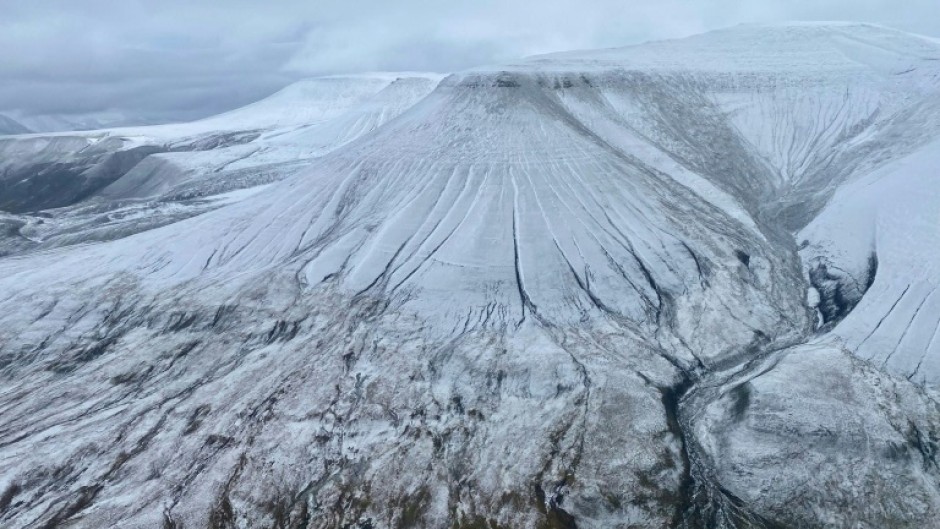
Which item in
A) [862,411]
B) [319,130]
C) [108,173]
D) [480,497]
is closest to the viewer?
[480,497]

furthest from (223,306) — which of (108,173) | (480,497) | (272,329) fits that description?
(108,173)

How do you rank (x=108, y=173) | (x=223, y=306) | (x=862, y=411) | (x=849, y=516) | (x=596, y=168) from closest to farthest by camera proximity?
(x=849, y=516) → (x=862, y=411) → (x=223, y=306) → (x=596, y=168) → (x=108, y=173)

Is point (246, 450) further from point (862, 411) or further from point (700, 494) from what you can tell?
point (862, 411)

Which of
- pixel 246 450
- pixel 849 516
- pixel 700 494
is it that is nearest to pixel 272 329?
pixel 246 450

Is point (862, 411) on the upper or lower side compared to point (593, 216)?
lower

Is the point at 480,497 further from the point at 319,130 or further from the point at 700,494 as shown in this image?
the point at 319,130

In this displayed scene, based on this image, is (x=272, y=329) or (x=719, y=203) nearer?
(x=272, y=329)
